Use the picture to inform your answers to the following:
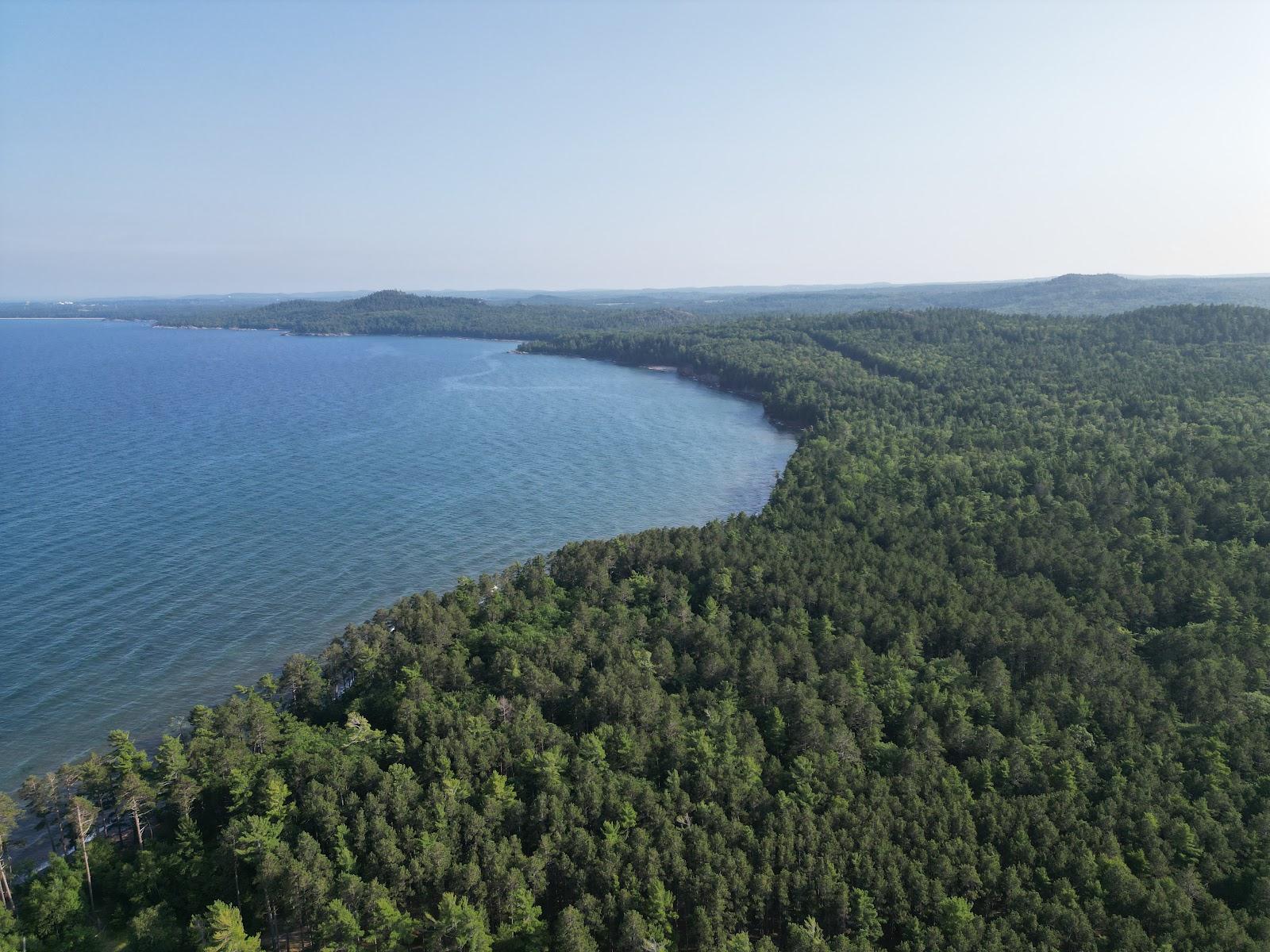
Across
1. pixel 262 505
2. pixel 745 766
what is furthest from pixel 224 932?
pixel 262 505

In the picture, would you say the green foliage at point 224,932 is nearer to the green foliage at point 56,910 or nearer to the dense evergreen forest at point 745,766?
the dense evergreen forest at point 745,766

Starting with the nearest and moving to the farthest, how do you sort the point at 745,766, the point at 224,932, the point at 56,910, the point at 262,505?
the point at 224,932 < the point at 56,910 < the point at 745,766 < the point at 262,505

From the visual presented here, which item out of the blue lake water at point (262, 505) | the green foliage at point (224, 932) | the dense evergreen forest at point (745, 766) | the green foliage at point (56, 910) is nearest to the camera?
the green foliage at point (224, 932)

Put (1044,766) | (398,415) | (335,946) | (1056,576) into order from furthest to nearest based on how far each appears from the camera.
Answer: (398,415), (1056,576), (1044,766), (335,946)

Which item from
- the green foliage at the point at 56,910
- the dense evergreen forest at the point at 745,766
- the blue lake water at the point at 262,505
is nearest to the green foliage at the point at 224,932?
the dense evergreen forest at the point at 745,766

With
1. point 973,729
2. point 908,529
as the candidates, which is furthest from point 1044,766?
point 908,529

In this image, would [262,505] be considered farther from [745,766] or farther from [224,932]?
[745,766]

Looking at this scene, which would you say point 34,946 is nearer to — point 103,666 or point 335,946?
point 335,946
